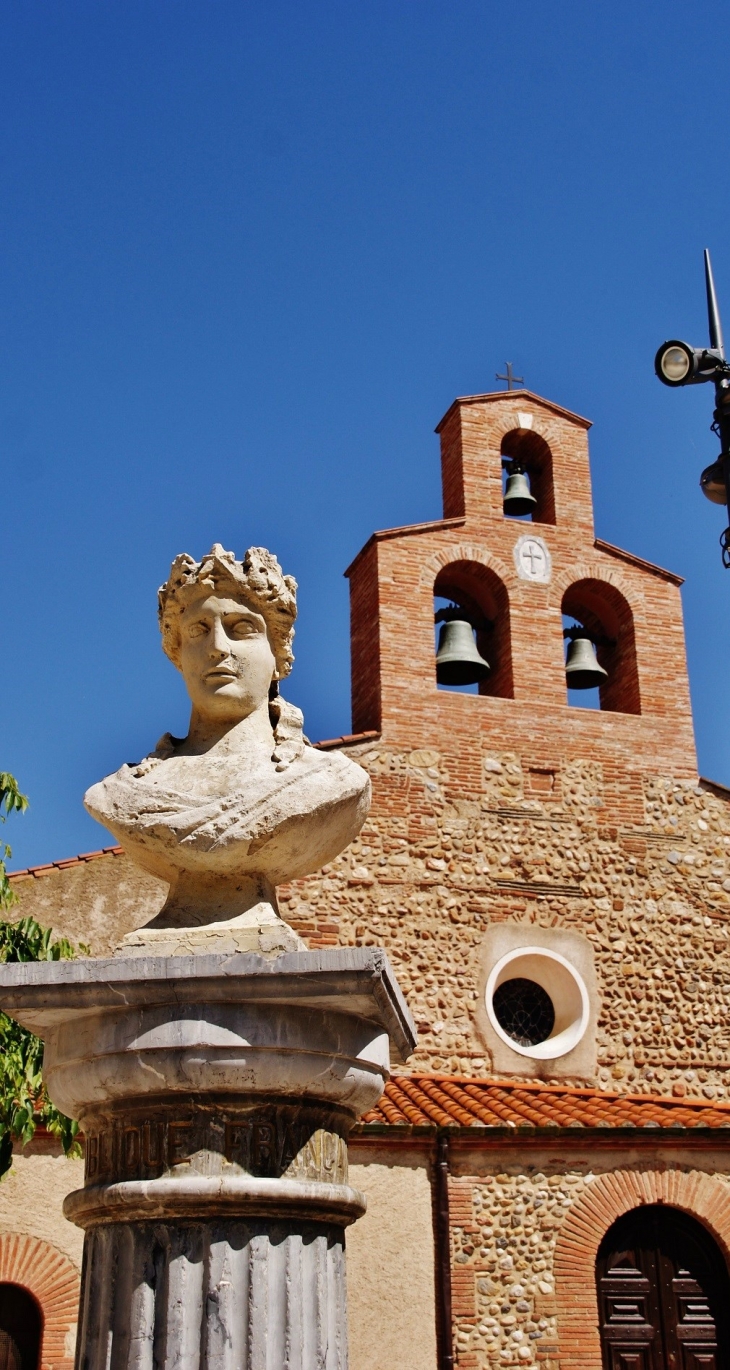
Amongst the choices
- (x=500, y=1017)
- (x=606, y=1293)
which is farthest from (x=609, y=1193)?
(x=500, y=1017)

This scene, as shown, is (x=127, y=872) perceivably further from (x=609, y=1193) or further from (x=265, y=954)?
(x=265, y=954)

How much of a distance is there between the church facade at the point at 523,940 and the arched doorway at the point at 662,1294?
21mm

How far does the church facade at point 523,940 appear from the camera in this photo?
1028cm

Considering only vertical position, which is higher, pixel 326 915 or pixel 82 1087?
pixel 326 915

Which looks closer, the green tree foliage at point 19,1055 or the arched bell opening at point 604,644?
the green tree foliage at point 19,1055

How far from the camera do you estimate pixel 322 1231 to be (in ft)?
10.5

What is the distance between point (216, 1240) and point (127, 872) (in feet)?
28.8

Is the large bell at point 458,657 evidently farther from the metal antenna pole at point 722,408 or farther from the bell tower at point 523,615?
the metal antenna pole at point 722,408

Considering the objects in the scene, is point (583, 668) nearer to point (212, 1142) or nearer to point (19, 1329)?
point (19, 1329)

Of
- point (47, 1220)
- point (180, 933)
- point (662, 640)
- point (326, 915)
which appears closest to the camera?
point (180, 933)

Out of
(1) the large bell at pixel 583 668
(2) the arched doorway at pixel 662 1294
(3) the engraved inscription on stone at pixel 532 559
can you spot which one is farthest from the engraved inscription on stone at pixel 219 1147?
(3) the engraved inscription on stone at pixel 532 559

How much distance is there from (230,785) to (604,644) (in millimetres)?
11760

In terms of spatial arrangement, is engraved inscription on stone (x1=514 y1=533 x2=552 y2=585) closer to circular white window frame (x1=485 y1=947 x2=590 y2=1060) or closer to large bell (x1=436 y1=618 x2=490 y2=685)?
large bell (x1=436 y1=618 x2=490 y2=685)

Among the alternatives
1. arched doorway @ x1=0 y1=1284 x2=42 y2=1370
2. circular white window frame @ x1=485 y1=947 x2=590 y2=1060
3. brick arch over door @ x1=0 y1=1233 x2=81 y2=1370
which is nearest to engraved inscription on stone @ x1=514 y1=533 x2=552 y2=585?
circular white window frame @ x1=485 y1=947 x2=590 y2=1060
